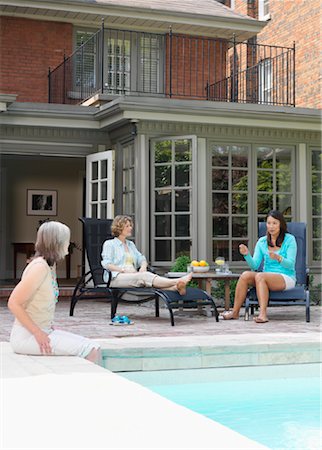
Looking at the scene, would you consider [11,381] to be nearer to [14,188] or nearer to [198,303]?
[198,303]

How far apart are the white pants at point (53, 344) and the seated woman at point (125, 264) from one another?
8.59 feet

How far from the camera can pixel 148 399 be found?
12.0ft

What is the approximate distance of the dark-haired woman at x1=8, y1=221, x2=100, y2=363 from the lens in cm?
450

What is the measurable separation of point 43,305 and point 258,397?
1506 millimetres

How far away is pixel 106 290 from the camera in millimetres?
7750

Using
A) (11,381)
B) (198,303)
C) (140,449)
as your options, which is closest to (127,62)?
(198,303)

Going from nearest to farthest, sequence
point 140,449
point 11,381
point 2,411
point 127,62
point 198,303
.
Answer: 1. point 140,449
2. point 2,411
3. point 11,381
4. point 198,303
5. point 127,62

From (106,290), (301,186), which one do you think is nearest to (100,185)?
(301,186)

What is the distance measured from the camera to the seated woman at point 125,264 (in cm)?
749

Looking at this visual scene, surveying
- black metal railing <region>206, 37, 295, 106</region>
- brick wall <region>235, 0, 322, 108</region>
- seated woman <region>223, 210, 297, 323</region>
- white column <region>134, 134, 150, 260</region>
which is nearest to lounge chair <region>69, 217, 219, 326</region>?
seated woman <region>223, 210, 297, 323</region>

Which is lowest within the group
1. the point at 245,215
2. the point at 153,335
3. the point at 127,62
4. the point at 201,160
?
the point at 153,335

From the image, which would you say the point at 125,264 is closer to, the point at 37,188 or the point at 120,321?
the point at 120,321

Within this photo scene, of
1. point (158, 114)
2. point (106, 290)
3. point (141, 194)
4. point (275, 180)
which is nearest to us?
point (106, 290)

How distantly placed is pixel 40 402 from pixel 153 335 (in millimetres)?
2989
